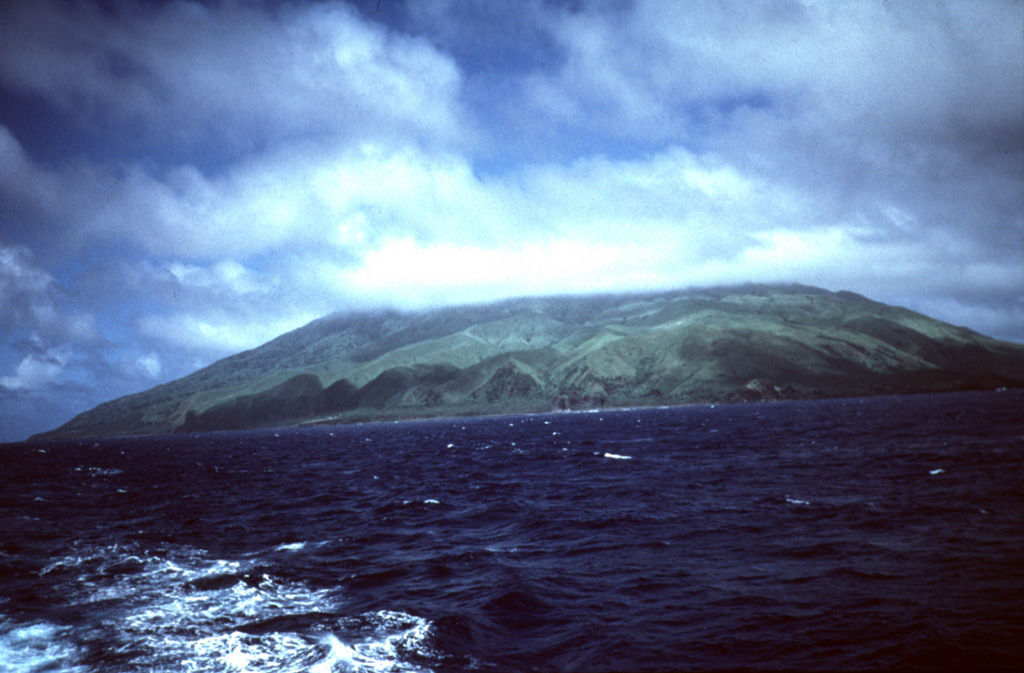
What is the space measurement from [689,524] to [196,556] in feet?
102

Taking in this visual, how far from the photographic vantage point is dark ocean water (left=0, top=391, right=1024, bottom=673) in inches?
761

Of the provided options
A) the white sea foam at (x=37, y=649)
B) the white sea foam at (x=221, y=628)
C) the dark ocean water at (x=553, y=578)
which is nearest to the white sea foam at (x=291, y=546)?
the dark ocean water at (x=553, y=578)

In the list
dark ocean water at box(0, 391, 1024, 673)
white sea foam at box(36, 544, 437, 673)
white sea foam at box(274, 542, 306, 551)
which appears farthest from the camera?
white sea foam at box(274, 542, 306, 551)

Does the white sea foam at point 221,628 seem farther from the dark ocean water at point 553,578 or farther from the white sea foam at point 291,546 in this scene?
the white sea foam at point 291,546

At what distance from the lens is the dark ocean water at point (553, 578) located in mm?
19328

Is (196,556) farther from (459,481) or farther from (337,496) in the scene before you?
(459,481)

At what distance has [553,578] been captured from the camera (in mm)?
27828

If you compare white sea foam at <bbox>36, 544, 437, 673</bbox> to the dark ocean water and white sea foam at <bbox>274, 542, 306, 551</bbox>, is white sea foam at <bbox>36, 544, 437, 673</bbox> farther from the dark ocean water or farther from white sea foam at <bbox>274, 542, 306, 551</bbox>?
white sea foam at <bbox>274, 542, 306, 551</bbox>

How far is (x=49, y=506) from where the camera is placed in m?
63.6

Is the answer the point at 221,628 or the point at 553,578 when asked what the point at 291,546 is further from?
the point at 553,578

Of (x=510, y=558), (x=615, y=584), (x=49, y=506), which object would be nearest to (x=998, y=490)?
(x=615, y=584)

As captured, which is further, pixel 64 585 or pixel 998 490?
pixel 998 490

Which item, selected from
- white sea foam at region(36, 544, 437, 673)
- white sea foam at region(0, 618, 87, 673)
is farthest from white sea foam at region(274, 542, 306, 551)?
white sea foam at region(0, 618, 87, 673)

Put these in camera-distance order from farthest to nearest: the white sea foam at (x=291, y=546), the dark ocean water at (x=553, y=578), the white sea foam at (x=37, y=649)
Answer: the white sea foam at (x=291, y=546) → the white sea foam at (x=37, y=649) → the dark ocean water at (x=553, y=578)
